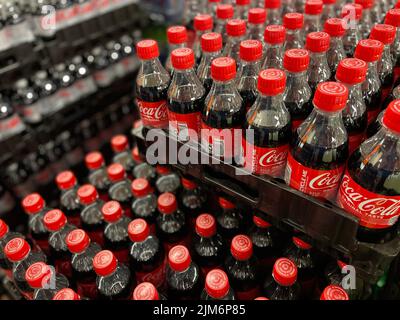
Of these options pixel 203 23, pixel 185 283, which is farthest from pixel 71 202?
pixel 203 23

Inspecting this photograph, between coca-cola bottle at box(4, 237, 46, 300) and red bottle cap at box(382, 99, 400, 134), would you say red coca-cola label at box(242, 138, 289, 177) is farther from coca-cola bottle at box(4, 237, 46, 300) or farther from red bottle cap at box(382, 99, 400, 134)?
coca-cola bottle at box(4, 237, 46, 300)

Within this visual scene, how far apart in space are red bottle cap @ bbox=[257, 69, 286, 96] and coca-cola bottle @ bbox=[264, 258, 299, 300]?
444 mm

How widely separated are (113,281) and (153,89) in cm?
57

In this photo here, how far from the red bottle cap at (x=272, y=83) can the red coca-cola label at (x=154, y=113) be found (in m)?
0.32

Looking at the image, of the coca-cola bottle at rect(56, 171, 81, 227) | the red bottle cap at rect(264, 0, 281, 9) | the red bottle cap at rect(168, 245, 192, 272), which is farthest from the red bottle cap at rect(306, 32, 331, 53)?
the coca-cola bottle at rect(56, 171, 81, 227)

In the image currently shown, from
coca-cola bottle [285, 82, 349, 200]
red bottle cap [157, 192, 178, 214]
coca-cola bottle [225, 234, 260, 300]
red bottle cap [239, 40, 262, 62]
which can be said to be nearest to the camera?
coca-cola bottle [285, 82, 349, 200]

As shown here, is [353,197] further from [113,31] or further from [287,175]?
[113,31]

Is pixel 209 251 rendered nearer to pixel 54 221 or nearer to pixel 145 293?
pixel 145 293

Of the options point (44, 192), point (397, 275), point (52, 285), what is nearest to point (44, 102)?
point (44, 192)

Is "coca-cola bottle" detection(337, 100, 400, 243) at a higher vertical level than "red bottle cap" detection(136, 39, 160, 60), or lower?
lower

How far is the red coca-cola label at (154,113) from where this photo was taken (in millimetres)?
944

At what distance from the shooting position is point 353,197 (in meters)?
0.69

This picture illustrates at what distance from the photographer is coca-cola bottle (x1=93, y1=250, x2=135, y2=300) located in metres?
0.96

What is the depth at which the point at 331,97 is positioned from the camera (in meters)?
0.65
